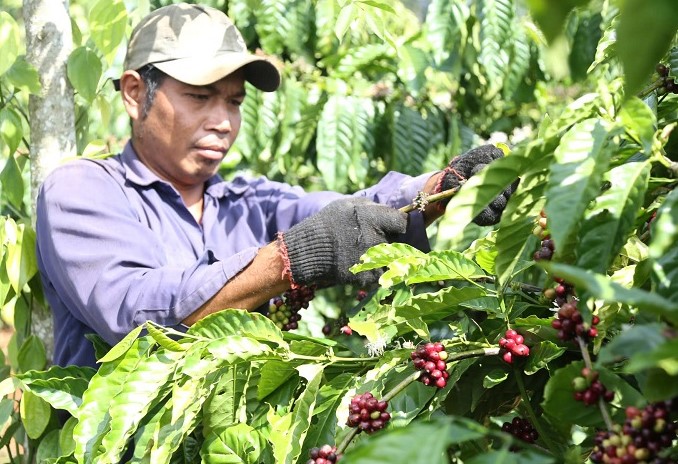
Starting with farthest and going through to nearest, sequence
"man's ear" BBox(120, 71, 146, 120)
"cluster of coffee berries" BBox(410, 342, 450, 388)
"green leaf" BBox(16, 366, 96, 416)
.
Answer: "man's ear" BBox(120, 71, 146, 120), "green leaf" BBox(16, 366, 96, 416), "cluster of coffee berries" BBox(410, 342, 450, 388)

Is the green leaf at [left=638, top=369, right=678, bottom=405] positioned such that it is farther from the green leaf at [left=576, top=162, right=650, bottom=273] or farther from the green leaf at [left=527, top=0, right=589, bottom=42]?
the green leaf at [left=527, top=0, right=589, bottom=42]

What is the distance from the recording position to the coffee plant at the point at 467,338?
778mm

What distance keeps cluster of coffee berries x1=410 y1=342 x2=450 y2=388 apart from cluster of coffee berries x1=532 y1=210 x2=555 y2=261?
196mm

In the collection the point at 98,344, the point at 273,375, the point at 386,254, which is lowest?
the point at 98,344

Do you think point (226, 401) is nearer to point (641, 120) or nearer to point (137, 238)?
point (137, 238)

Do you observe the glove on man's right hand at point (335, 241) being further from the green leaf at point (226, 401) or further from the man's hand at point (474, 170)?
the green leaf at point (226, 401)

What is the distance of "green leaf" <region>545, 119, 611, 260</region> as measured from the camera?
858 mm

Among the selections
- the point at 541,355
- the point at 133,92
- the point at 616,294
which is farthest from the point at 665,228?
the point at 133,92

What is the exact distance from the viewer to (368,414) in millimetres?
1186

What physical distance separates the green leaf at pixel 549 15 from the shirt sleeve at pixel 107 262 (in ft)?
4.06

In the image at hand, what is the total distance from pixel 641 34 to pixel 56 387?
136cm

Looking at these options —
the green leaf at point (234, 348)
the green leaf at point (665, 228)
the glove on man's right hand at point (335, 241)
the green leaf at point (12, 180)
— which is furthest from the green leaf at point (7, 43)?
the green leaf at point (665, 228)

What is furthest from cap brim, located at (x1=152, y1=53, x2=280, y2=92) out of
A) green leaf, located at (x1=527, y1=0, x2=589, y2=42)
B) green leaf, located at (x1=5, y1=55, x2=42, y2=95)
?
green leaf, located at (x1=527, y1=0, x2=589, y2=42)

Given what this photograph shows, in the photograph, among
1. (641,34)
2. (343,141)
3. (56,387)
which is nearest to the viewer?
(641,34)
